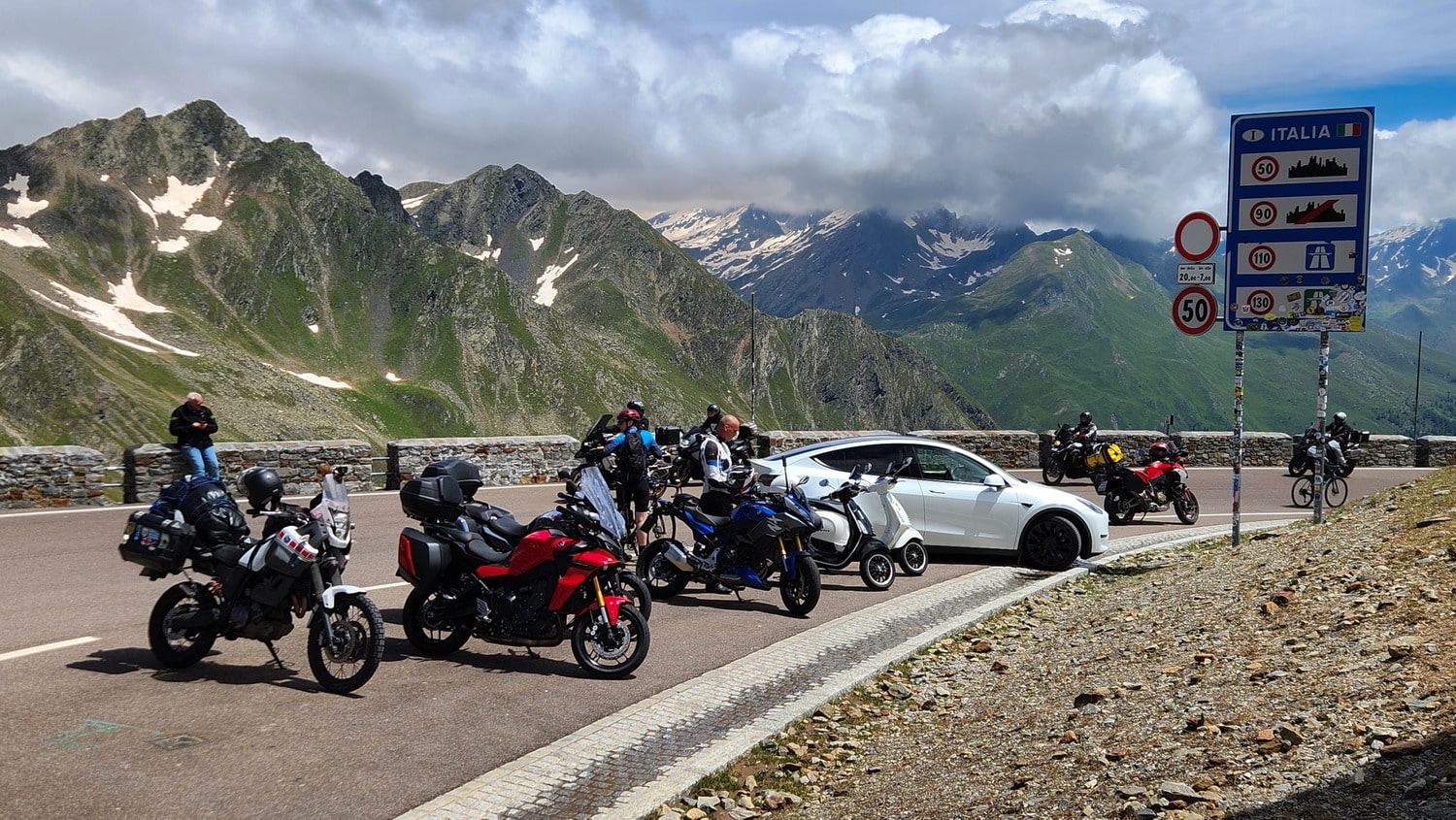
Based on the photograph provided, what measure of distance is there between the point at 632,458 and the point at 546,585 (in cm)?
458

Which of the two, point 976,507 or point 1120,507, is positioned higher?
point 976,507

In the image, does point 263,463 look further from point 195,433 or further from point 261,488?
point 261,488

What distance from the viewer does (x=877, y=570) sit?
1141cm

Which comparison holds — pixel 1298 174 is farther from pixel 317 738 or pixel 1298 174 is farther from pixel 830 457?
pixel 317 738

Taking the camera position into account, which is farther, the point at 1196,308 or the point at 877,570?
the point at 1196,308

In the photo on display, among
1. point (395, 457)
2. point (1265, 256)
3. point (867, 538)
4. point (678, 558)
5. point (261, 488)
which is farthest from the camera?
point (395, 457)

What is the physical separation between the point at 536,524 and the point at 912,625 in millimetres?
3516

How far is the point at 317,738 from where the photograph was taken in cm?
614

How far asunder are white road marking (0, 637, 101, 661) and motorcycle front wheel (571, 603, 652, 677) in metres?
3.62

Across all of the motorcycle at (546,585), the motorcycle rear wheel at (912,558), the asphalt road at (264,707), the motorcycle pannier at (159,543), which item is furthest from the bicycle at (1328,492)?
the motorcycle pannier at (159,543)

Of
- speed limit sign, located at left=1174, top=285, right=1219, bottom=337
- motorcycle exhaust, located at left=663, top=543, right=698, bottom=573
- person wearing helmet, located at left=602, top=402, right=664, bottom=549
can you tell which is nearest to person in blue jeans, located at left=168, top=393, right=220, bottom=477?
person wearing helmet, located at left=602, top=402, right=664, bottom=549

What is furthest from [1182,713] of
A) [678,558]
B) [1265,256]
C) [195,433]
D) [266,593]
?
[195,433]

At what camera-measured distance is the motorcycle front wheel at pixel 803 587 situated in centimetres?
991

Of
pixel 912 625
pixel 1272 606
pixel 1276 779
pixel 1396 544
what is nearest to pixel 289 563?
pixel 912 625
